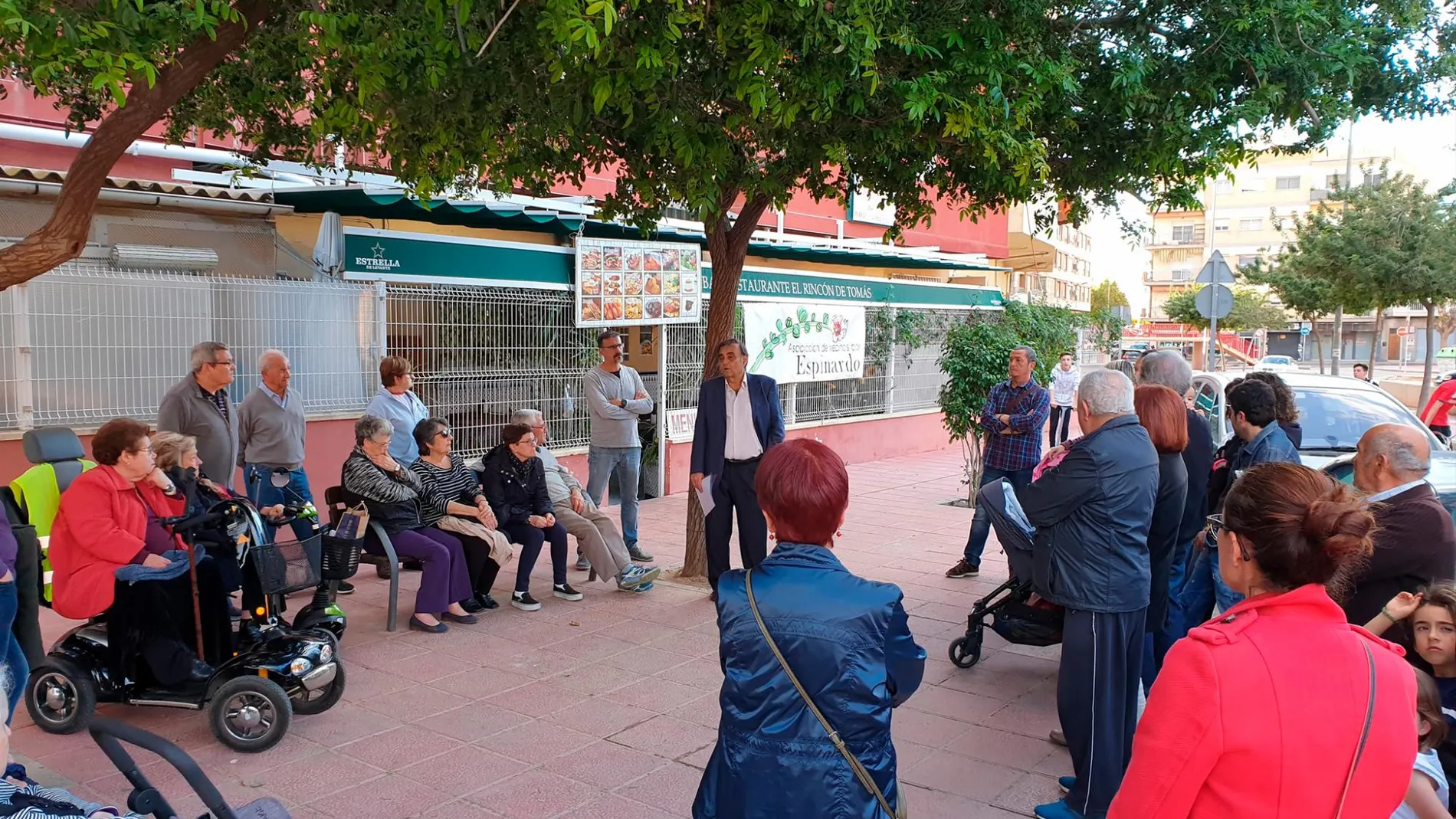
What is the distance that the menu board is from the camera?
11055 millimetres

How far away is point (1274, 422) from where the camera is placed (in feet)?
17.3

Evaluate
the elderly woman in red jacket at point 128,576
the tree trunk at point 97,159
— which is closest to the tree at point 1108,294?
the tree trunk at point 97,159

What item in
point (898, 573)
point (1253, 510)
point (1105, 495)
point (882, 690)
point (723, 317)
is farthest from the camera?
point (898, 573)

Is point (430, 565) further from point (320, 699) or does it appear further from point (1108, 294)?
point (1108, 294)

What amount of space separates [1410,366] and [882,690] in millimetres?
70135

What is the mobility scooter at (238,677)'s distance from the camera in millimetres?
A: 4711

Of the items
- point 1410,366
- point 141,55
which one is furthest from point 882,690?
point 1410,366

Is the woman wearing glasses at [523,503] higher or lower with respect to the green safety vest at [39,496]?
lower

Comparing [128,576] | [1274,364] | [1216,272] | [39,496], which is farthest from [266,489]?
[1274,364]

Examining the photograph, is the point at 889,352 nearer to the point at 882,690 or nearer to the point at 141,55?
the point at 141,55

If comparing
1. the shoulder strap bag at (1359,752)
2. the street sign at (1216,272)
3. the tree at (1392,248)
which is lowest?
the shoulder strap bag at (1359,752)

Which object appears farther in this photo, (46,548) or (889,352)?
(889,352)

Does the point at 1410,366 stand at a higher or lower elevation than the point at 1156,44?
lower

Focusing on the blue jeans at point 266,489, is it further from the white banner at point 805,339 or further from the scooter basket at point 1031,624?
the white banner at point 805,339
